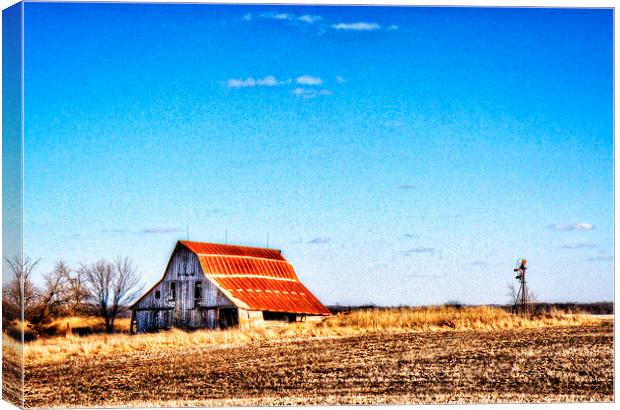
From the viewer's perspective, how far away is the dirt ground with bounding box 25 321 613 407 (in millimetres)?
25078

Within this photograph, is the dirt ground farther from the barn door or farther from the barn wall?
the barn door

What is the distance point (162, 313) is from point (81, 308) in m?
3.32

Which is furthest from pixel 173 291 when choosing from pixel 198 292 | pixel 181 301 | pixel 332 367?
pixel 332 367

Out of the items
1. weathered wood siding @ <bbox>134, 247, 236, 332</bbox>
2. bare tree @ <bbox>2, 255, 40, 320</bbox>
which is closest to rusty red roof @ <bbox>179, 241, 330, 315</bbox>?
weathered wood siding @ <bbox>134, 247, 236, 332</bbox>

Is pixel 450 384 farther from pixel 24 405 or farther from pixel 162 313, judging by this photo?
pixel 162 313

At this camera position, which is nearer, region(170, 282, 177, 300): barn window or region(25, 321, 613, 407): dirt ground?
region(25, 321, 613, 407): dirt ground

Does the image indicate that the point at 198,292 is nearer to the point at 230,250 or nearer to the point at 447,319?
the point at 230,250

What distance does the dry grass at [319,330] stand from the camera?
33562 millimetres

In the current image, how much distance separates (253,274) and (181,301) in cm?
284

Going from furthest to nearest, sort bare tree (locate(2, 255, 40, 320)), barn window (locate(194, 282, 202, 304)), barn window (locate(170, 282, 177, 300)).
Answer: barn window (locate(170, 282, 177, 300))
barn window (locate(194, 282, 202, 304))
bare tree (locate(2, 255, 40, 320))

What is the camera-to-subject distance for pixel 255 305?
40406mm

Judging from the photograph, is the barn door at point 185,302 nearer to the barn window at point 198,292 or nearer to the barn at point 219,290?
the barn at point 219,290

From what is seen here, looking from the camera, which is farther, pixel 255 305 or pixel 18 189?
pixel 255 305

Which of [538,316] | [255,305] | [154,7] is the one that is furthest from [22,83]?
[538,316]
